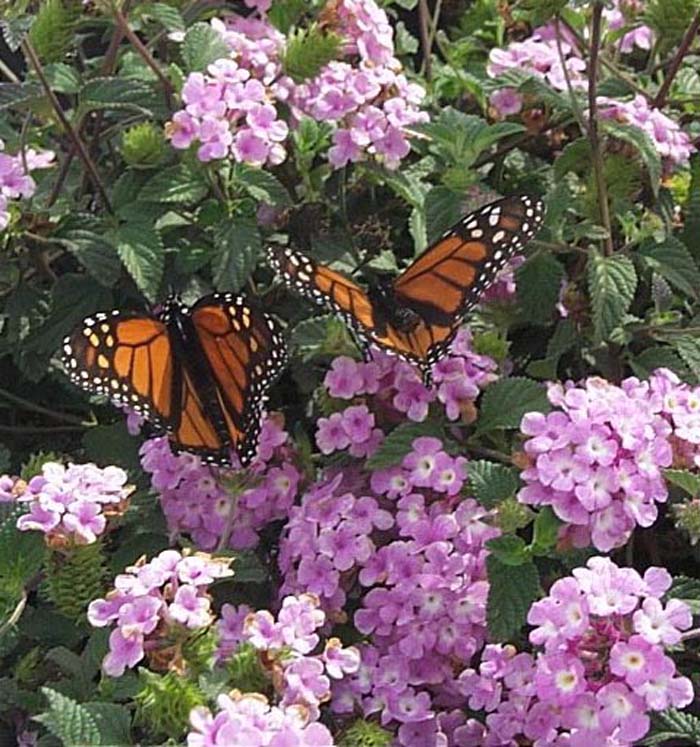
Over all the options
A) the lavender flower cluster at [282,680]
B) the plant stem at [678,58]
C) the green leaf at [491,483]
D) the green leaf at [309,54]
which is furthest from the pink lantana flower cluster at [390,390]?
the plant stem at [678,58]

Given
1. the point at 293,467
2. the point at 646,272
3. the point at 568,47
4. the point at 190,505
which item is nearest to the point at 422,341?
the point at 293,467

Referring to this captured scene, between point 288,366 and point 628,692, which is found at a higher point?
point 628,692

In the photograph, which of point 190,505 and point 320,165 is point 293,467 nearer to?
point 190,505

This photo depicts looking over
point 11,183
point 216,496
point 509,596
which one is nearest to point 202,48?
point 11,183

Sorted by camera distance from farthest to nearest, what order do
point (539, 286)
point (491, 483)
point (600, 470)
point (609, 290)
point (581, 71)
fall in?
point (581, 71), point (539, 286), point (609, 290), point (491, 483), point (600, 470)

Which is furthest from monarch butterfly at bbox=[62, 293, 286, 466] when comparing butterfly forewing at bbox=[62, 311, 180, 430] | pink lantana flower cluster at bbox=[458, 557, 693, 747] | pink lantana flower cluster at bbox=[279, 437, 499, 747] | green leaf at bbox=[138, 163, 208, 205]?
pink lantana flower cluster at bbox=[458, 557, 693, 747]

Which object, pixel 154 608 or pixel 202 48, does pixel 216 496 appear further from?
pixel 202 48
